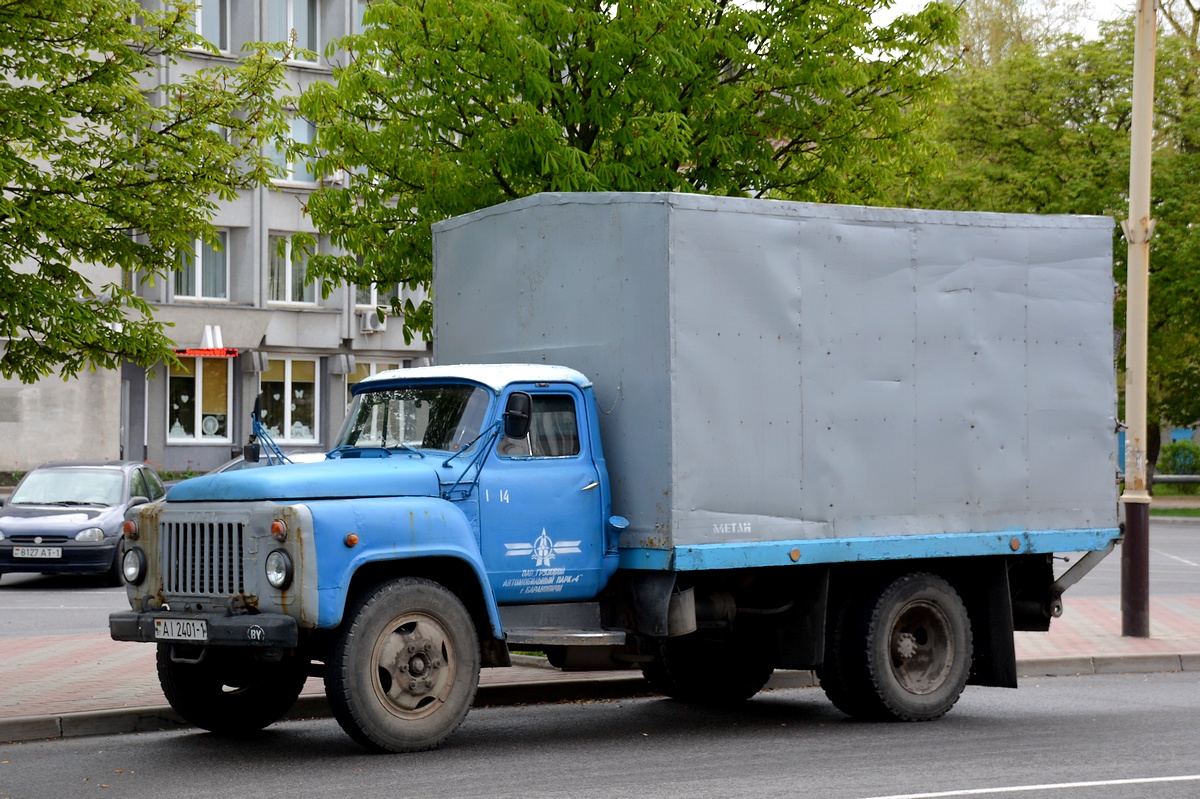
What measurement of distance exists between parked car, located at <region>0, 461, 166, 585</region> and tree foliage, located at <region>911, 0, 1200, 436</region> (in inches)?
988

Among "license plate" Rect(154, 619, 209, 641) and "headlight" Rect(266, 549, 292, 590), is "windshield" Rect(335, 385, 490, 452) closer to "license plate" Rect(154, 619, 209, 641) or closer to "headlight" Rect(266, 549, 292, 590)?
"headlight" Rect(266, 549, 292, 590)

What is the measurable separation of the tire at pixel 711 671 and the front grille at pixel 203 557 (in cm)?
377

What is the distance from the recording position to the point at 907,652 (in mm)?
11312

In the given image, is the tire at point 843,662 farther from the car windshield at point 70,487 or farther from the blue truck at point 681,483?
the car windshield at point 70,487

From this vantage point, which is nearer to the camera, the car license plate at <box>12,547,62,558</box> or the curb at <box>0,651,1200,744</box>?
the curb at <box>0,651,1200,744</box>

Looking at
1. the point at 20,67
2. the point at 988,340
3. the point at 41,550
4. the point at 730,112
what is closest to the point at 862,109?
the point at 730,112

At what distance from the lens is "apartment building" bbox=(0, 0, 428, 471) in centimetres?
4244

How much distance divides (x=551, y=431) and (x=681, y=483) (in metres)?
0.85

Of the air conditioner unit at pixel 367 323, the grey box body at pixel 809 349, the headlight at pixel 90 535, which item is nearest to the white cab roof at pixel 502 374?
the grey box body at pixel 809 349

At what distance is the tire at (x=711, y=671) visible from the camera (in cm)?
1218

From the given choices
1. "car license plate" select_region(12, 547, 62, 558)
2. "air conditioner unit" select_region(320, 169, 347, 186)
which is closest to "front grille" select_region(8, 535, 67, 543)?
"car license plate" select_region(12, 547, 62, 558)

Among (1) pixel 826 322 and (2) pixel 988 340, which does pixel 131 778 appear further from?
(2) pixel 988 340

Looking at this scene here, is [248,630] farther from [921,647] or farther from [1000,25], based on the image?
[1000,25]

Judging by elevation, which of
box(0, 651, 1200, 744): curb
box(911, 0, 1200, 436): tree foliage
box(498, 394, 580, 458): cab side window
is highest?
box(911, 0, 1200, 436): tree foliage
